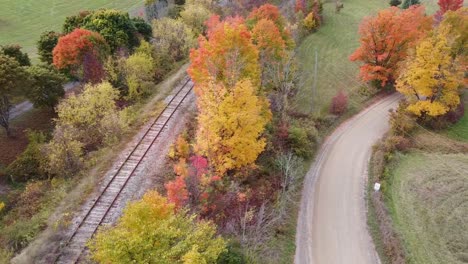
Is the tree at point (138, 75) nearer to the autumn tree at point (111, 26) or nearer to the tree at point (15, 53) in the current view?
the autumn tree at point (111, 26)

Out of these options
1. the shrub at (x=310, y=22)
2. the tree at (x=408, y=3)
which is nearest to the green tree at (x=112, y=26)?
the shrub at (x=310, y=22)

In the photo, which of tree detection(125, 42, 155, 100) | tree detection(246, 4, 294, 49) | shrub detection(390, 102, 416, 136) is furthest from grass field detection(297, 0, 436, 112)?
tree detection(125, 42, 155, 100)

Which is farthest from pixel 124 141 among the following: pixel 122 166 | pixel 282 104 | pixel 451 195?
pixel 451 195

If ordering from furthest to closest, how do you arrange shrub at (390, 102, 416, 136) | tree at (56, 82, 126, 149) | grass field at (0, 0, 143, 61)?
1. grass field at (0, 0, 143, 61)
2. shrub at (390, 102, 416, 136)
3. tree at (56, 82, 126, 149)

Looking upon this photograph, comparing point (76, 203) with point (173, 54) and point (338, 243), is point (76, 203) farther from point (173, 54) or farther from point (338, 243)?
point (173, 54)

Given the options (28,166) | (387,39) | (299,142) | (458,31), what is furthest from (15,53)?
(458,31)

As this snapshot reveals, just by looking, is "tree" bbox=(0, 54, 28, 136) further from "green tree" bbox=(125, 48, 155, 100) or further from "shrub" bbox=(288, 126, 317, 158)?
"shrub" bbox=(288, 126, 317, 158)
